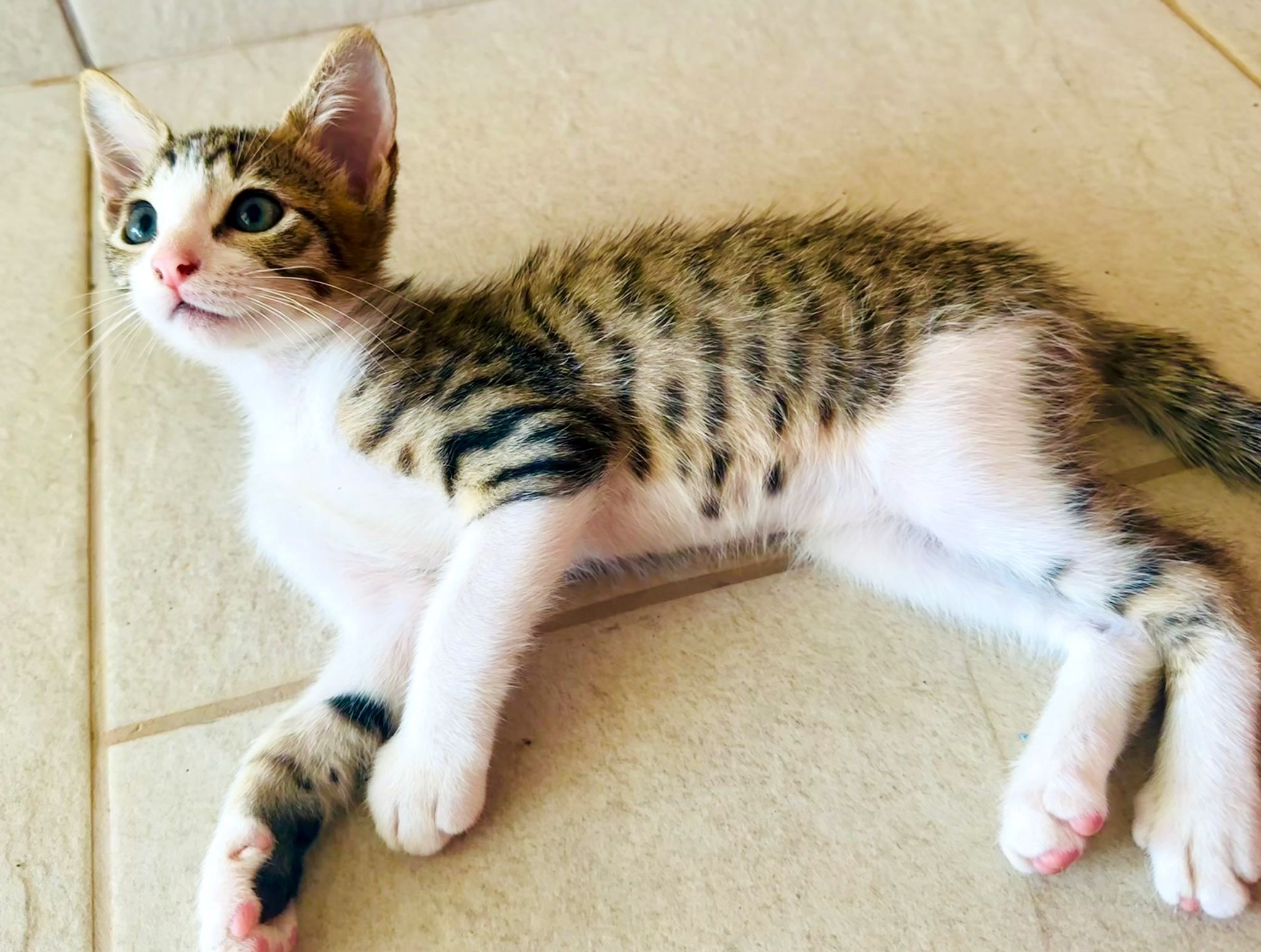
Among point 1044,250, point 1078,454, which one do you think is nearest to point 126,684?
point 1078,454

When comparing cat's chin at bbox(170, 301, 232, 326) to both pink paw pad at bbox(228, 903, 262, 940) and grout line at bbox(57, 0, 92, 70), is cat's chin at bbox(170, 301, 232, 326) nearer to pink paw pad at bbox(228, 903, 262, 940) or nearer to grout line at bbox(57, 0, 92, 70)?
pink paw pad at bbox(228, 903, 262, 940)

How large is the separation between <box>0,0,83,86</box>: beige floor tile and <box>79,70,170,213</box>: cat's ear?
744 millimetres

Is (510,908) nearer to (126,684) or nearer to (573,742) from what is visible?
(573,742)

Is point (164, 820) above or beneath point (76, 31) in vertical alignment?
beneath

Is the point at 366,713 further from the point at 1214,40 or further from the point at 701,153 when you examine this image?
the point at 1214,40

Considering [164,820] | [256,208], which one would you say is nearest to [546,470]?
[256,208]

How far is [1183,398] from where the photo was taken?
1.08 meters

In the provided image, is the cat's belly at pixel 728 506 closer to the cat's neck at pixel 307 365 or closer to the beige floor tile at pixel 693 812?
the beige floor tile at pixel 693 812

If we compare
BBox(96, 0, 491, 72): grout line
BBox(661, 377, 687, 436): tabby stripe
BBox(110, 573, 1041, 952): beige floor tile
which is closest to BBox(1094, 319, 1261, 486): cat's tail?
BBox(110, 573, 1041, 952): beige floor tile

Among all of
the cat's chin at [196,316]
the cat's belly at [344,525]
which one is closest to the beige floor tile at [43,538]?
the cat's belly at [344,525]

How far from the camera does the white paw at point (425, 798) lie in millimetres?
877

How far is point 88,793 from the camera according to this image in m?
0.96

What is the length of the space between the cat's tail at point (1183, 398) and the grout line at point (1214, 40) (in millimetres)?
650

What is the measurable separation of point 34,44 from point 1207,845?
1.99 metres
